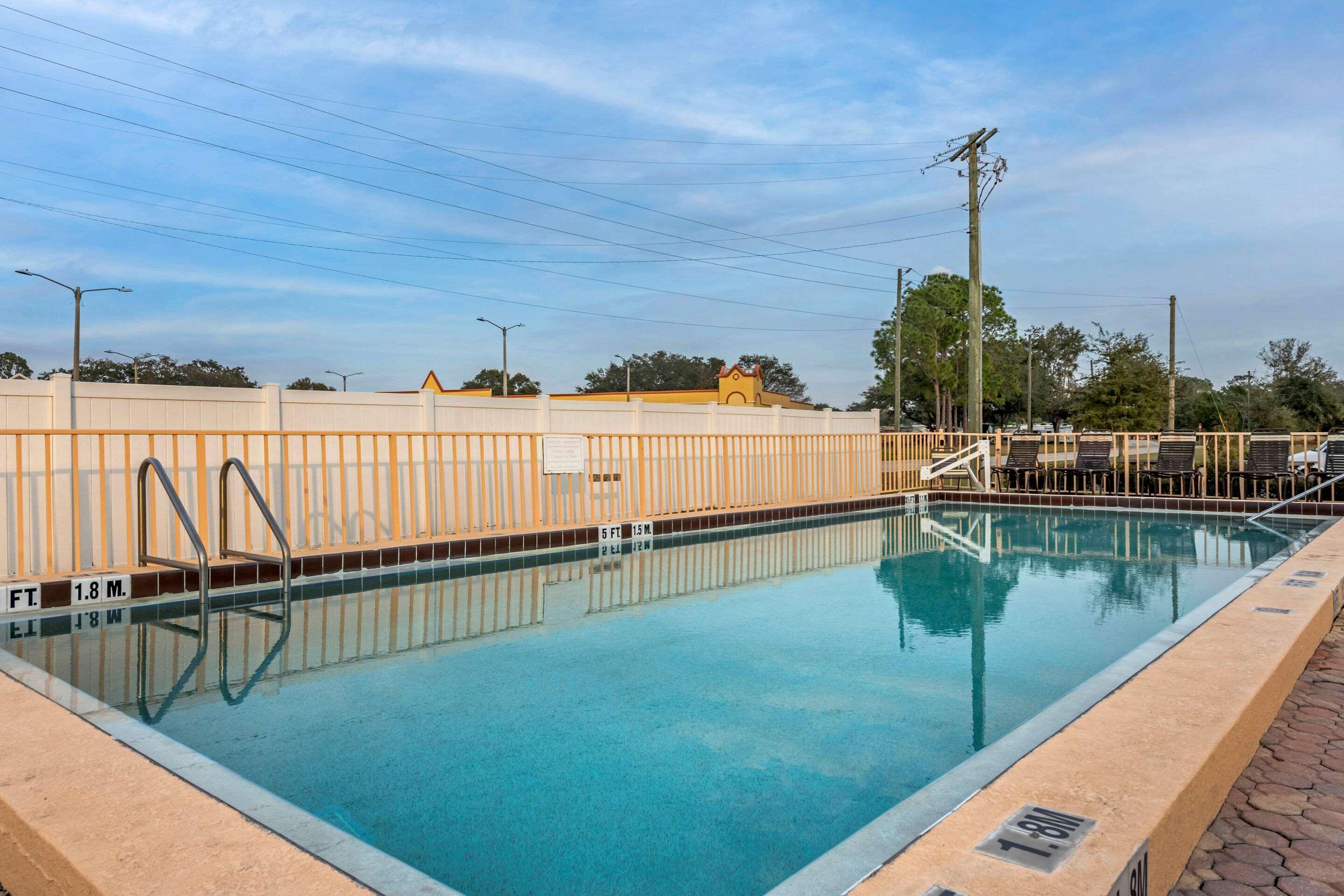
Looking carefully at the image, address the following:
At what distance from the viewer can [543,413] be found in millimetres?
10391

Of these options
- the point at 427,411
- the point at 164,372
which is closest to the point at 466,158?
the point at 427,411

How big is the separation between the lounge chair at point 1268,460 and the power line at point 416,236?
323 inches

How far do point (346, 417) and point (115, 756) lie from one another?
6810 mm

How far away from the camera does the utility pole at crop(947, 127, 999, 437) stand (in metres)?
15.9

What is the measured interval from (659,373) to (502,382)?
15.0m

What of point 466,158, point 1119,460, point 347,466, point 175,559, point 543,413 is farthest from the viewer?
point 466,158

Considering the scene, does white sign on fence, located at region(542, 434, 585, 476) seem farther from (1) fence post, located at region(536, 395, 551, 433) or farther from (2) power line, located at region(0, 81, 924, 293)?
(2) power line, located at region(0, 81, 924, 293)

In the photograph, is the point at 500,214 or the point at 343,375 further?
the point at 343,375

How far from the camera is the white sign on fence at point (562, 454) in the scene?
882cm

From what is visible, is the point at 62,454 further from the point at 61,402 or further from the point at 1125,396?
the point at 1125,396

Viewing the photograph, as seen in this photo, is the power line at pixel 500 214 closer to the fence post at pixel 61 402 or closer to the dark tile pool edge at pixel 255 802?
the fence post at pixel 61 402

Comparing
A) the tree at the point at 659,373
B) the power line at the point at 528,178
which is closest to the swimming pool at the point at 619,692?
the power line at the point at 528,178

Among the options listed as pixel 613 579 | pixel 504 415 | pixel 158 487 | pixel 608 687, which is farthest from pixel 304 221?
pixel 608 687

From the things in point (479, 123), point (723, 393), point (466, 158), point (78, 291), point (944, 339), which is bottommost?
point (723, 393)
